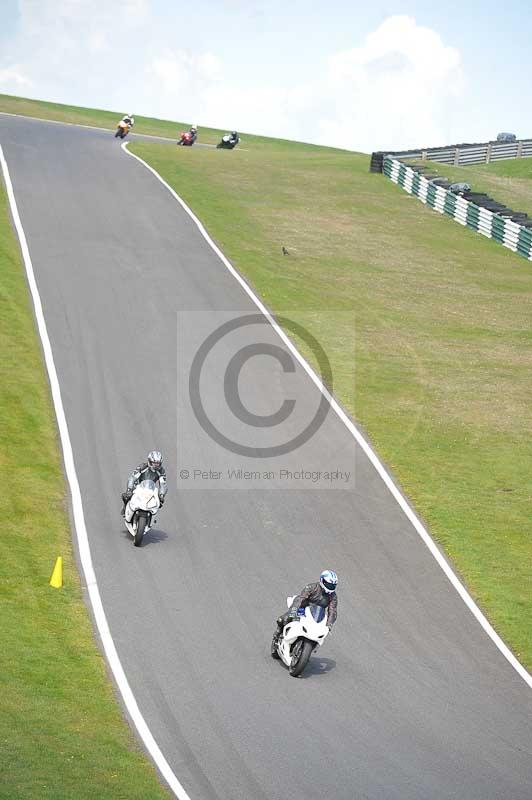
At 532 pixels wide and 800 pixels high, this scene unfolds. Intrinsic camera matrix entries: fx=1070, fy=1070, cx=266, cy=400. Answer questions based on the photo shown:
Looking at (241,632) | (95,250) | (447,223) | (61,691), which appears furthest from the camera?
(447,223)

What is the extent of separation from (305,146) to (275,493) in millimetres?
65705

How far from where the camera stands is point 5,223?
38281 mm

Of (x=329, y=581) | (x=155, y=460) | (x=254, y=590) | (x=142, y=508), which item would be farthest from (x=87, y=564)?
(x=329, y=581)

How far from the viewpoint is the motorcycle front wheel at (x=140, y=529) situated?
19.6m

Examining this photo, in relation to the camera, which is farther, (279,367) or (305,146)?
(305,146)

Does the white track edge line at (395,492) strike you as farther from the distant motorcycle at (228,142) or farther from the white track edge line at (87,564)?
the distant motorcycle at (228,142)

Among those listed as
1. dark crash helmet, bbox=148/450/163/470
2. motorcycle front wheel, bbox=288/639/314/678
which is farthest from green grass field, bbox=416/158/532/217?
motorcycle front wheel, bbox=288/639/314/678

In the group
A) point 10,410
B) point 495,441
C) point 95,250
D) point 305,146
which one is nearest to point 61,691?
point 10,410

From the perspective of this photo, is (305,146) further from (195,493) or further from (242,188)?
(195,493)

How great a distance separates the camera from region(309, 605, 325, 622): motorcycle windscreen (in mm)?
15546

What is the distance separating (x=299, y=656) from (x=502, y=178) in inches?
2033

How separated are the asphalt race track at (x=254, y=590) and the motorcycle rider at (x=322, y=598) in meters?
0.91

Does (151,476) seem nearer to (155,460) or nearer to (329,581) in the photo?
(155,460)

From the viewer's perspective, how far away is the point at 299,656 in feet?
51.2
